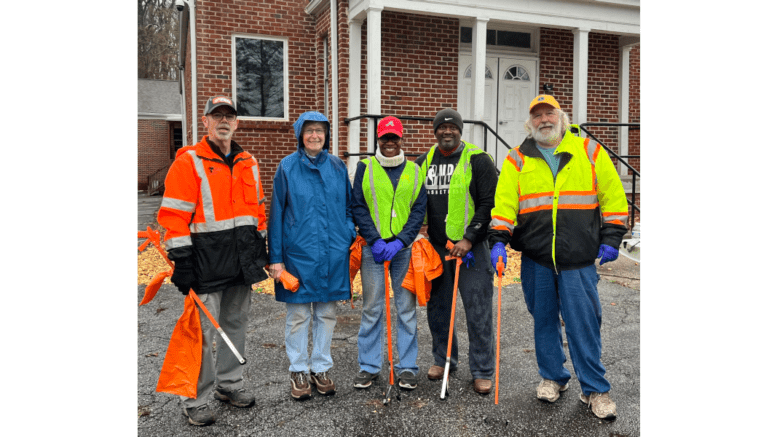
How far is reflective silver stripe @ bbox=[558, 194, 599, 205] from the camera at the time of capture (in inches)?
143

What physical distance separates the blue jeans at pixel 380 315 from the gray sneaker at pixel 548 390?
0.87 metres

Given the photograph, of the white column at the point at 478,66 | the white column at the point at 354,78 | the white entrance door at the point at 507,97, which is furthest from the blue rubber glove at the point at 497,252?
the white entrance door at the point at 507,97

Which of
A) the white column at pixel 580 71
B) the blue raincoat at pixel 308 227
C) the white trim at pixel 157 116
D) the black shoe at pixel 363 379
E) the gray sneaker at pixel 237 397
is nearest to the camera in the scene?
the gray sneaker at pixel 237 397

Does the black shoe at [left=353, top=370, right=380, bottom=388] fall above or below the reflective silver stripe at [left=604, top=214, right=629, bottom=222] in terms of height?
below

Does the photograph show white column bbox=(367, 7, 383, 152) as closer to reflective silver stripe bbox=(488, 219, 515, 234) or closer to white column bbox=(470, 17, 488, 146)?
white column bbox=(470, 17, 488, 146)

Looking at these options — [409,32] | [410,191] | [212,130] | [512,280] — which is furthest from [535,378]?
[409,32]

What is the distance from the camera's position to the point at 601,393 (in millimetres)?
3658

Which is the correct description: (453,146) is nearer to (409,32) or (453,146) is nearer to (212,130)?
(212,130)

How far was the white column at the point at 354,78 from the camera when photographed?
382 inches

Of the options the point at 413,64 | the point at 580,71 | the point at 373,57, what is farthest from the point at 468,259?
the point at 580,71

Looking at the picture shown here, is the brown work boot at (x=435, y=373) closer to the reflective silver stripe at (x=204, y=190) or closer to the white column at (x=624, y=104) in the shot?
the reflective silver stripe at (x=204, y=190)

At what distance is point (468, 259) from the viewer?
409 cm

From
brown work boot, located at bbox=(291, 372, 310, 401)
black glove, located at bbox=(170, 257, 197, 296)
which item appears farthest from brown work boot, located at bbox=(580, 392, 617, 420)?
black glove, located at bbox=(170, 257, 197, 296)

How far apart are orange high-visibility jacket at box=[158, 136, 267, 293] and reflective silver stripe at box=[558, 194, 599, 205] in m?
1.98
